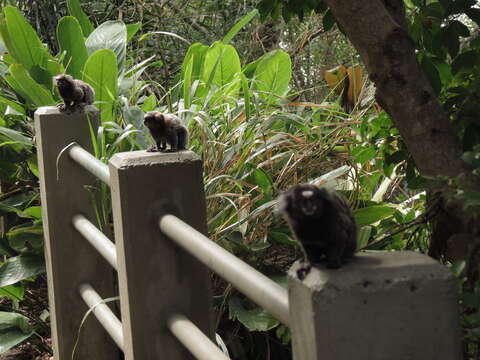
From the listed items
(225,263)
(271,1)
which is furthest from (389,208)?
(225,263)

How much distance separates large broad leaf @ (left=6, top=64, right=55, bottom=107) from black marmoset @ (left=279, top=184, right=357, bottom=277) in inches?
129

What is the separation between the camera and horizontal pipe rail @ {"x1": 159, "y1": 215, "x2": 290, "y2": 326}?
141 cm

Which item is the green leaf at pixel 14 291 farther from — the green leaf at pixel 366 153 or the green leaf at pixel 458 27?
the green leaf at pixel 458 27

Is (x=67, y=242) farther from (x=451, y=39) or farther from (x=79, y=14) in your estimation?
(x=79, y=14)

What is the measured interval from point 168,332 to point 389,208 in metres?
1.78

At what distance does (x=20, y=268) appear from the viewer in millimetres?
3967

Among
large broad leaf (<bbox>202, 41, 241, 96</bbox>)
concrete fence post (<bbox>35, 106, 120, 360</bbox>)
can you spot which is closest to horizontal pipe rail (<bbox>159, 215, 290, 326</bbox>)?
concrete fence post (<bbox>35, 106, 120, 360</bbox>)

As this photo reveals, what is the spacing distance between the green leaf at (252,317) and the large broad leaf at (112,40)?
2124mm

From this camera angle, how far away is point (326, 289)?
1.17m

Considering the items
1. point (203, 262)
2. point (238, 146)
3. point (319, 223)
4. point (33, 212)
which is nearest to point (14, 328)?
point (33, 212)

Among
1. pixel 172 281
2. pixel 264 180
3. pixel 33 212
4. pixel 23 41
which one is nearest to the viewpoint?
pixel 172 281

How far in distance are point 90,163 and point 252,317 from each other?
103 centimetres

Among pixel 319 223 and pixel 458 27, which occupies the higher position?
pixel 458 27

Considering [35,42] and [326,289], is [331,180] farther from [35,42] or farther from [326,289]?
[326,289]
